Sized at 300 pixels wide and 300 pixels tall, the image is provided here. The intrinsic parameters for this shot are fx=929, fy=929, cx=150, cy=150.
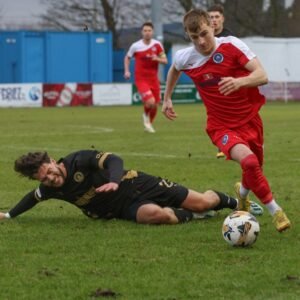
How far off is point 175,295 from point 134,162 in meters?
8.43

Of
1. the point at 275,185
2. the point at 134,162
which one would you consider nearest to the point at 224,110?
the point at 275,185

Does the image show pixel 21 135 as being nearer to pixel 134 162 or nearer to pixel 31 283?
pixel 134 162

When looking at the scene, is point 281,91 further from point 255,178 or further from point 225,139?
point 255,178

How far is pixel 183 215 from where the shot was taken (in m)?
8.58

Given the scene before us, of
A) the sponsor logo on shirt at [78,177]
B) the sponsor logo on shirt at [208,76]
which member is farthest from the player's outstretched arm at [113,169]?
the sponsor logo on shirt at [208,76]

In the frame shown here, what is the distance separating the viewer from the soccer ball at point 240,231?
7176mm

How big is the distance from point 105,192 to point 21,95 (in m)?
30.2

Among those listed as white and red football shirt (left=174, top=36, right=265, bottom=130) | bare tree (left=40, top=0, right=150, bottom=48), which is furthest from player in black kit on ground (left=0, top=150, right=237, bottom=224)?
bare tree (left=40, top=0, right=150, bottom=48)

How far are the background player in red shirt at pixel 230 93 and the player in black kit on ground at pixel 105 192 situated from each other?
60cm

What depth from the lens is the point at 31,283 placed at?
607 cm

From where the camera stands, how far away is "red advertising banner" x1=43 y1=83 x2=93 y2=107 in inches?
1522

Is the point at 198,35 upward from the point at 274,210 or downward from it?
upward

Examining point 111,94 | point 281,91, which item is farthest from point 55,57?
point 281,91

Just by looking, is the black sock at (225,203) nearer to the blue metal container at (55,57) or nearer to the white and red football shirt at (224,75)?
the white and red football shirt at (224,75)
